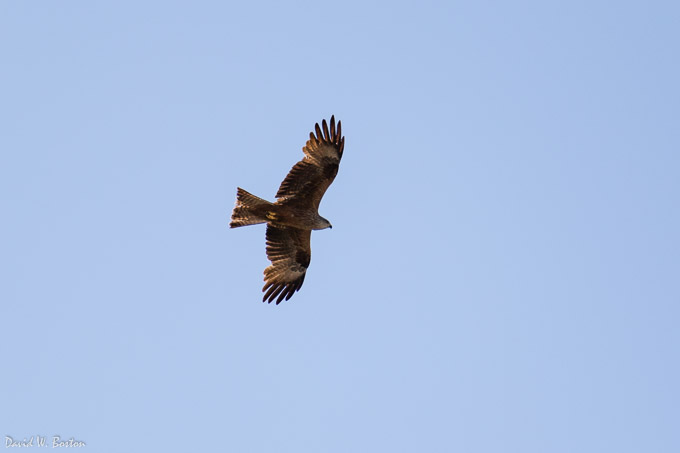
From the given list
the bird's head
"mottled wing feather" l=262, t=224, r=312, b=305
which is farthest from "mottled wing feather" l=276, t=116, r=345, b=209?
"mottled wing feather" l=262, t=224, r=312, b=305

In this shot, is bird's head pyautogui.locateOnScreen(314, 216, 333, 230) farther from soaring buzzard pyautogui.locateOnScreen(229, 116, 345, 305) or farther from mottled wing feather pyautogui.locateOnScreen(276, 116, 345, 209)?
mottled wing feather pyautogui.locateOnScreen(276, 116, 345, 209)

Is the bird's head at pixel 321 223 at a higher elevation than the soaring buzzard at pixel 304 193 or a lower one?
lower

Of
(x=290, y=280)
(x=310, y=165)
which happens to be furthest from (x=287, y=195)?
(x=290, y=280)

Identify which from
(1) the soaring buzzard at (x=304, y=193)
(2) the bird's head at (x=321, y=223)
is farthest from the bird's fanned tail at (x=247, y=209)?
Answer: (2) the bird's head at (x=321, y=223)

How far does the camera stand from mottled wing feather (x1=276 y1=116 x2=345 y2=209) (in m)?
12.6

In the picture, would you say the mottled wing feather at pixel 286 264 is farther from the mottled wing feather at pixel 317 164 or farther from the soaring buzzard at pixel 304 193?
the mottled wing feather at pixel 317 164

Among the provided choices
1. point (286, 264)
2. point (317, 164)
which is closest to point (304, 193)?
point (317, 164)

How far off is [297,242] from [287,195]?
4.46 ft

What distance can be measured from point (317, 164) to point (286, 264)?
2.32 m

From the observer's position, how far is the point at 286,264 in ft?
45.8

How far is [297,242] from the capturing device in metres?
13.9

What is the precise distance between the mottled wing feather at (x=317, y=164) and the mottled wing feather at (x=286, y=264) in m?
1.29

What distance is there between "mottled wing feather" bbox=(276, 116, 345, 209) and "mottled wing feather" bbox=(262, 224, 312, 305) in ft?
4.23

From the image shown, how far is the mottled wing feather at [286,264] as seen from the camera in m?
13.8
